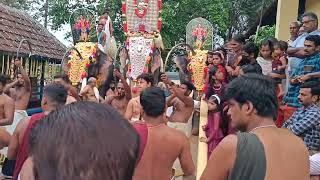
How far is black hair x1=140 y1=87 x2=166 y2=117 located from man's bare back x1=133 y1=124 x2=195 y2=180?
0.11 meters

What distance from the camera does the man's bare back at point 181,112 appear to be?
30.0ft

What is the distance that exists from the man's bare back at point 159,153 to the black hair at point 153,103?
0.11 meters

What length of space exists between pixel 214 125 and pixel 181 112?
6.56 feet

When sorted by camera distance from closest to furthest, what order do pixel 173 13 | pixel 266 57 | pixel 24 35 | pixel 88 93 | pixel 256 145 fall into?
pixel 256 145 < pixel 266 57 < pixel 88 93 < pixel 24 35 < pixel 173 13

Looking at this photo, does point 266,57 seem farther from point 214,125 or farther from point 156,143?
point 156,143

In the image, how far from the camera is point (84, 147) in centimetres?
Answer: 131

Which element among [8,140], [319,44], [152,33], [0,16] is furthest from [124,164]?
[0,16]

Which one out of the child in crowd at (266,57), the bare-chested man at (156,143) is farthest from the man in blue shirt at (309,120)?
the child in crowd at (266,57)

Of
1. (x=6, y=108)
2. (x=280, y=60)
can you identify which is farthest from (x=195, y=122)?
(x=6, y=108)

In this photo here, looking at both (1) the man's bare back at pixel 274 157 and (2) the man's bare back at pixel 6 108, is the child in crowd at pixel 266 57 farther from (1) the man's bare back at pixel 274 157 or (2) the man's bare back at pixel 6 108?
(1) the man's bare back at pixel 274 157

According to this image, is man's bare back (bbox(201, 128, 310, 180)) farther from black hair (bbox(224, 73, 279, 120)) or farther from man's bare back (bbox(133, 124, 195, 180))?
man's bare back (bbox(133, 124, 195, 180))

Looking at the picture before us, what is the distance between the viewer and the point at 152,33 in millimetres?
11578

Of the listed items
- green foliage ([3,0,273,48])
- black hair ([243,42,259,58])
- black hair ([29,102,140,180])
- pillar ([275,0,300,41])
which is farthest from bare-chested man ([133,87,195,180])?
green foliage ([3,0,273,48])

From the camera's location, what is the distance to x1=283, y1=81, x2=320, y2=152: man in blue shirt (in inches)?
189
